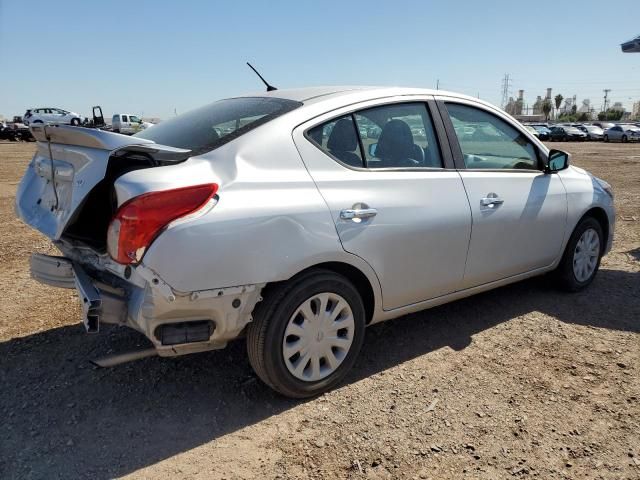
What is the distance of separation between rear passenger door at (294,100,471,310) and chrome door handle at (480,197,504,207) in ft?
0.58

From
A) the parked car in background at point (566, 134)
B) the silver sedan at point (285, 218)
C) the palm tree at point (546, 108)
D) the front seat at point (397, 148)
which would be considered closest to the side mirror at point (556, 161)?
the silver sedan at point (285, 218)

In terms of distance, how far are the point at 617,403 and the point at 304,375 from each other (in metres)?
1.79

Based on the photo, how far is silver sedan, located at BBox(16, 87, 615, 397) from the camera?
8.21 feet

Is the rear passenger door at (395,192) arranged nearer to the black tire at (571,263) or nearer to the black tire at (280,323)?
the black tire at (280,323)

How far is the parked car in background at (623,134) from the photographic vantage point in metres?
43.5

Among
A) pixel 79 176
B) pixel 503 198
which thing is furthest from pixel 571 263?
pixel 79 176

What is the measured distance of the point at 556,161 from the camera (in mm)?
4266

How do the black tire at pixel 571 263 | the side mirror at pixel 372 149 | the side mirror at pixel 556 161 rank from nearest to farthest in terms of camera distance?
the side mirror at pixel 372 149 < the side mirror at pixel 556 161 < the black tire at pixel 571 263

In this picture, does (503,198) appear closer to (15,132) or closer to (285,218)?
(285,218)

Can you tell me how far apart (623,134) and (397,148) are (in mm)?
48106

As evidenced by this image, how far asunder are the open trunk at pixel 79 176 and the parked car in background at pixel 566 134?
170 feet

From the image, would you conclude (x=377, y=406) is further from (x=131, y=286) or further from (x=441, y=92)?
(x=441, y=92)

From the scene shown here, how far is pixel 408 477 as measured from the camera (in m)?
2.42

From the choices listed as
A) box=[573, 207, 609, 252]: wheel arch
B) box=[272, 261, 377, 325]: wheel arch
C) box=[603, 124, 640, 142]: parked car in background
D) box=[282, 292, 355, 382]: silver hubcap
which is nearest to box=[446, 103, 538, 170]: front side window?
box=[573, 207, 609, 252]: wheel arch
